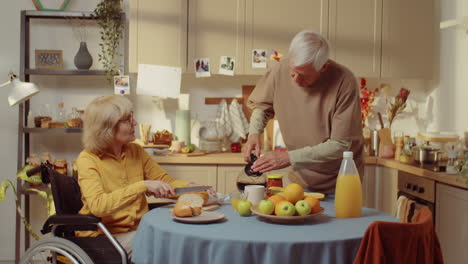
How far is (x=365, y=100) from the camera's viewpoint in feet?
13.7

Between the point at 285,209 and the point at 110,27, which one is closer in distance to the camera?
the point at 285,209

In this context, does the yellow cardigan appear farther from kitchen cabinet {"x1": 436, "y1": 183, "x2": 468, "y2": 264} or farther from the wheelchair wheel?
kitchen cabinet {"x1": 436, "y1": 183, "x2": 468, "y2": 264}

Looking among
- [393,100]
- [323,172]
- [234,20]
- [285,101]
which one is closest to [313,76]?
[285,101]

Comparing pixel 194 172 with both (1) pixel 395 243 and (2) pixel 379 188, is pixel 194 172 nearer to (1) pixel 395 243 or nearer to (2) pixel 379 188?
(2) pixel 379 188

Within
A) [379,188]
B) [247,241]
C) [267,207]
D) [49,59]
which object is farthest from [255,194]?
[49,59]

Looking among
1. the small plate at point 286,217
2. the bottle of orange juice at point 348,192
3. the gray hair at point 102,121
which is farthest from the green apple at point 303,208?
the gray hair at point 102,121

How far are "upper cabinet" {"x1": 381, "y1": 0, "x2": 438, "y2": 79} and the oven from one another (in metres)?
0.86

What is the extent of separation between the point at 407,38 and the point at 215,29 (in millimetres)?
1381

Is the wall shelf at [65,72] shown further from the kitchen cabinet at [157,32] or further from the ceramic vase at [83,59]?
the kitchen cabinet at [157,32]

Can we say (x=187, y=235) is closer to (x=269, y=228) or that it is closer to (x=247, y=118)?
(x=269, y=228)

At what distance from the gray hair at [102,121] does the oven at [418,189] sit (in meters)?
1.70

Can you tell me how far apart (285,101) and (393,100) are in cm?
189

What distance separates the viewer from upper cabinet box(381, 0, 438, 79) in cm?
402

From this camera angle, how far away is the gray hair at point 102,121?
2.44 m
